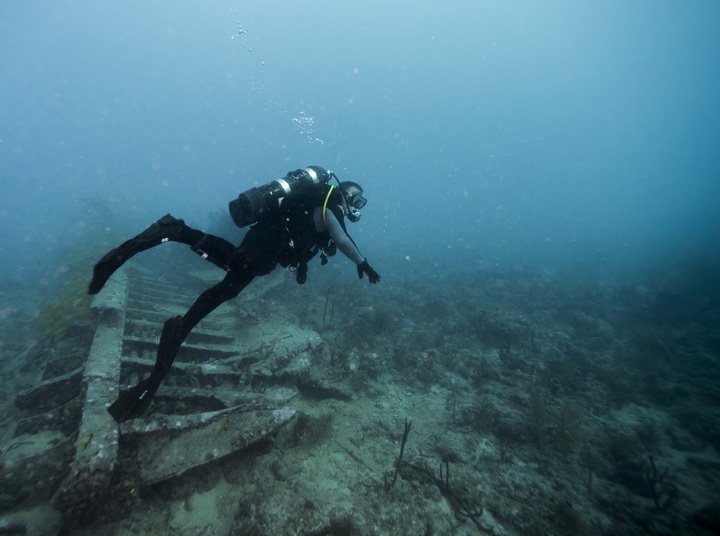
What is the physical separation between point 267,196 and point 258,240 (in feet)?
2.08

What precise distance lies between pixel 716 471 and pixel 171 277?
18.0 metres

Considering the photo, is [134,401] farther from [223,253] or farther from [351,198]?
[351,198]

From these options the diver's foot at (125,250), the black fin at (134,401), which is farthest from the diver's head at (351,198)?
the black fin at (134,401)

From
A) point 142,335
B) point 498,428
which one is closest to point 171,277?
point 142,335

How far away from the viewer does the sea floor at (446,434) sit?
4102mm

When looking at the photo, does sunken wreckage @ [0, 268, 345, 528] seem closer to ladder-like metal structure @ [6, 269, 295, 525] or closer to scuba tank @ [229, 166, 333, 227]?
ladder-like metal structure @ [6, 269, 295, 525]

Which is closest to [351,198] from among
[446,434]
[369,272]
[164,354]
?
[369,272]

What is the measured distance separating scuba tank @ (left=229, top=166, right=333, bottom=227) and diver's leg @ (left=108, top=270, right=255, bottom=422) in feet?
2.62

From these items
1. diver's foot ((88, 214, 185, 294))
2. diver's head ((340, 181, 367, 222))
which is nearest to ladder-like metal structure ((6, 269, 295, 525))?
diver's foot ((88, 214, 185, 294))

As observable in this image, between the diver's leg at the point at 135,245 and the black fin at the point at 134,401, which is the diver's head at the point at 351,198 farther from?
the black fin at the point at 134,401

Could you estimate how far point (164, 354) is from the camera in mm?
3879

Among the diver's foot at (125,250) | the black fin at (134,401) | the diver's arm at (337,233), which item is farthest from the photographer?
the diver's arm at (337,233)

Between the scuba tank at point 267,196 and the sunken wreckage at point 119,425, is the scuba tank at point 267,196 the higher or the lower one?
the higher one

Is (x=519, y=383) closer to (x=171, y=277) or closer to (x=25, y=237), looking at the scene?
(x=171, y=277)
